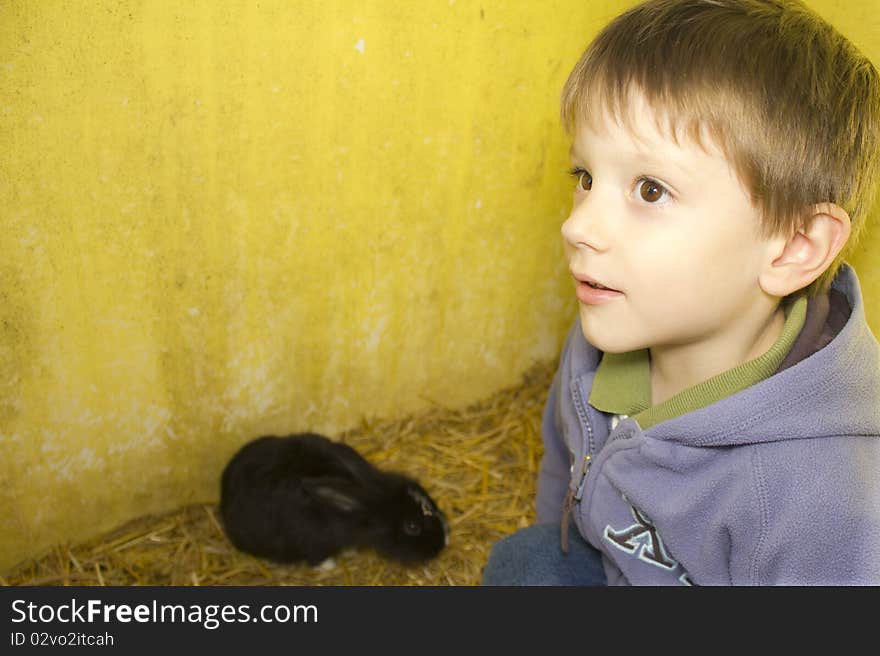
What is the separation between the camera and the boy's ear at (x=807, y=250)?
147 cm

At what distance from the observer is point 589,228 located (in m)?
1.47

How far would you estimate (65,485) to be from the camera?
7.09ft

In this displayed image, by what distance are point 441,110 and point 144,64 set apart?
778mm

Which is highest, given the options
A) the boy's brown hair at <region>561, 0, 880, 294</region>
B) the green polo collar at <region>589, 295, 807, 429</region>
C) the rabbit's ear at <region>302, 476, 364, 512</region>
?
the boy's brown hair at <region>561, 0, 880, 294</region>

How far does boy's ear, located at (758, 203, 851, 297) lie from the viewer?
1469 millimetres

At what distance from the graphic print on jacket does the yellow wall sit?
0.69 metres

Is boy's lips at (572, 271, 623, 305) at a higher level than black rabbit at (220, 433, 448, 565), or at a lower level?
higher

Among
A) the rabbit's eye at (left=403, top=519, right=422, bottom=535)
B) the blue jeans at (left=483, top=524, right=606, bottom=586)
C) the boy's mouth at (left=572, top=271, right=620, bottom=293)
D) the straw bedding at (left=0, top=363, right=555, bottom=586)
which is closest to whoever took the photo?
the boy's mouth at (left=572, top=271, right=620, bottom=293)

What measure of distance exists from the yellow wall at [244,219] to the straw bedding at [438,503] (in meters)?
0.07

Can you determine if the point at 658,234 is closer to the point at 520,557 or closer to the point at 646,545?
the point at 646,545

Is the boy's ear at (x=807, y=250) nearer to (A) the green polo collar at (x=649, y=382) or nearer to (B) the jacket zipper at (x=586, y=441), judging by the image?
(A) the green polo collar at (x=649, y=382)

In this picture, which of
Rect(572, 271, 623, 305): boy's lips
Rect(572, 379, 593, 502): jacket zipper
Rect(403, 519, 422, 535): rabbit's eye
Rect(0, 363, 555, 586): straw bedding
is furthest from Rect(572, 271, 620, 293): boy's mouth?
Rect(0, 363, 555, 586): straw bedding

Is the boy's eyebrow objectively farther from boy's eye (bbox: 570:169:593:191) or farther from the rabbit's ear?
the rabbit's ear
